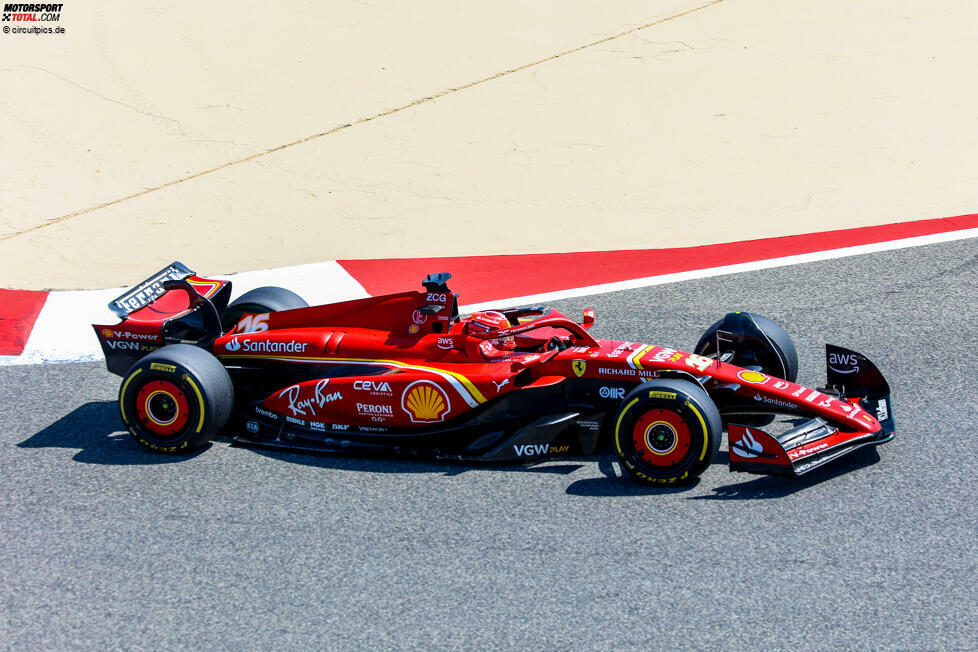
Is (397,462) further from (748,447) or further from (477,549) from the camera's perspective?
(748,447)

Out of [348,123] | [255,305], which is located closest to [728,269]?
→ [255,305]

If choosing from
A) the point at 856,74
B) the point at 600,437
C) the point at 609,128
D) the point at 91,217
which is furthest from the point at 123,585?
the point at 856,74

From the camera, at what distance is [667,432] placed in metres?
6.47

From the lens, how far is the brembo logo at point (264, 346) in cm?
755

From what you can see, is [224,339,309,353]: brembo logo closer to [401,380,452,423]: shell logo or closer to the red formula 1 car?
the red formula 1 car

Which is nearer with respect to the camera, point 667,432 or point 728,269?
point 667,432

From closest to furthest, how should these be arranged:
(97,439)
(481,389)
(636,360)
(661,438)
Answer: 1. (661,438)
2. (636,360)
3. (481,389)
4. (97,439)

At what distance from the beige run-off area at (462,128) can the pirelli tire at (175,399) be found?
4.64 metres

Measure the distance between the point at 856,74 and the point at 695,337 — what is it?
24.1ft

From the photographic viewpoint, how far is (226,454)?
737 centimetres

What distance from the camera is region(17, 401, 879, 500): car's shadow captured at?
21.5 feet

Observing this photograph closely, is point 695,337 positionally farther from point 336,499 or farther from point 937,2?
point 937,2

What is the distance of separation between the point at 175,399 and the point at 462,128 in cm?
761

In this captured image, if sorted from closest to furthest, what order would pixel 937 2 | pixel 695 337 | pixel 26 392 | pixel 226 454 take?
pixel 226 454 < pixel 26 392 < pixel 695 337 < pixel 937 2
